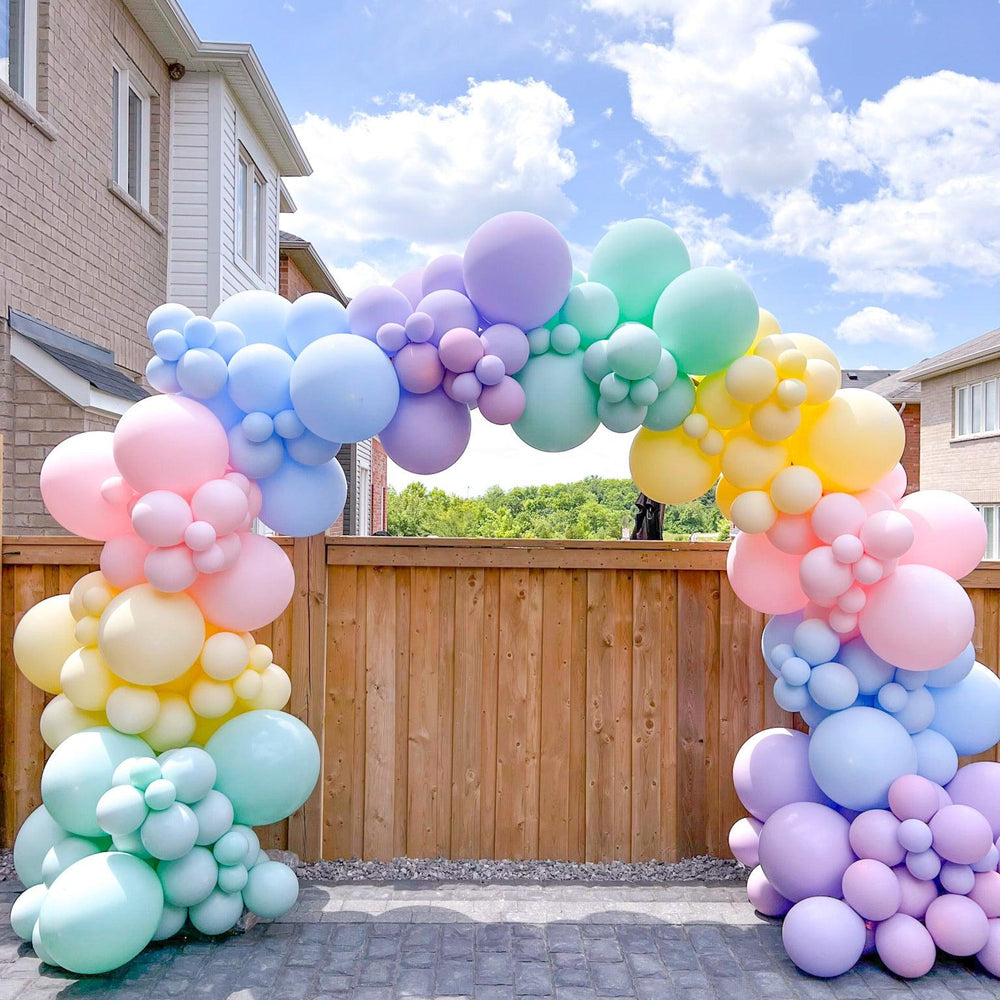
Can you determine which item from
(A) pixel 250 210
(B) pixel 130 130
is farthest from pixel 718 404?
(A) pixel 250 210

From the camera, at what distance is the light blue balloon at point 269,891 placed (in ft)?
10.2

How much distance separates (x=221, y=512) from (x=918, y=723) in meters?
2.65

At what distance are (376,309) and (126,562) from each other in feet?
4.16

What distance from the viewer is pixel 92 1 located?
286 inches

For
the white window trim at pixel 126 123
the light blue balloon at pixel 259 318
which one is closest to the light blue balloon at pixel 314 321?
the light blue balloon at pixel 259 318

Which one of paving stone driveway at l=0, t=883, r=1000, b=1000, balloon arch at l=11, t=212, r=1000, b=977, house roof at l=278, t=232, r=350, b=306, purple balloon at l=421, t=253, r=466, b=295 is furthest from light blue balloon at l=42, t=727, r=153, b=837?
house roof at l=278, t=232, r=350, b=306

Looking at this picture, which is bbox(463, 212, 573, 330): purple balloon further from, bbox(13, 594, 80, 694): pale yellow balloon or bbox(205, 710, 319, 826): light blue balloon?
bbox(13, 594, 80, 694): pale yellow balloon

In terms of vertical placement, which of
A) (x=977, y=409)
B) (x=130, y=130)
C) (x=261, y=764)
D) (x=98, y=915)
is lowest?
(x=98, y=915)

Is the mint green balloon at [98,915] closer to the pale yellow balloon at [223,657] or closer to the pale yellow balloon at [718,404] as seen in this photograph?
the pale yellow balloon at [223,657]

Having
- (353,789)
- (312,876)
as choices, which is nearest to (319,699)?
(353,789)

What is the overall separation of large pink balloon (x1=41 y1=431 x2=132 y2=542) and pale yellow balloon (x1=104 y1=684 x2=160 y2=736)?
0.59 meters

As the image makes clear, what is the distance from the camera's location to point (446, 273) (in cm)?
305

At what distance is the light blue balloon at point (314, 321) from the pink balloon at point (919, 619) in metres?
2.17

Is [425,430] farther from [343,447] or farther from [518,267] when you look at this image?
[343,447]
